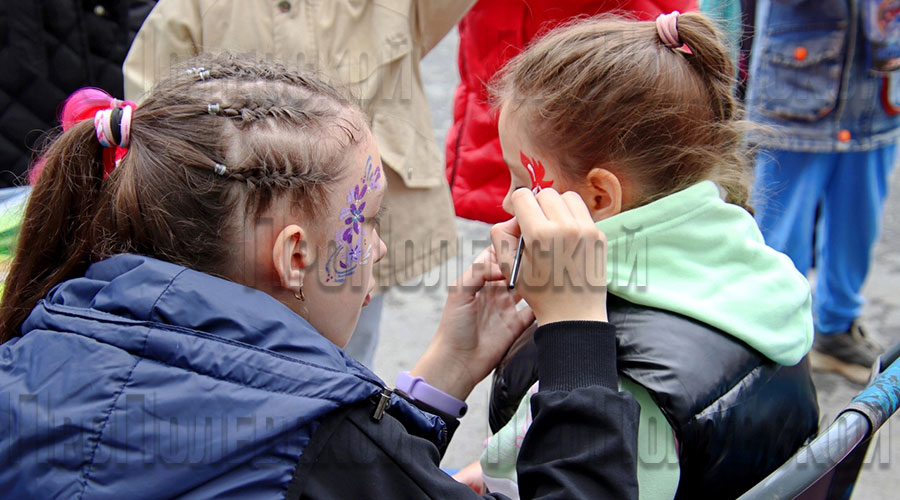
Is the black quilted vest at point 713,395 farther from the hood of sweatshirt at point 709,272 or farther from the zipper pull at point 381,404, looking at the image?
the zipper pull at point 381,404

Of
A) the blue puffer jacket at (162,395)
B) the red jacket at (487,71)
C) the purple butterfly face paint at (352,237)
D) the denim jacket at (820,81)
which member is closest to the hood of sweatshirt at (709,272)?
the purple butterfly face paint at (352,237)

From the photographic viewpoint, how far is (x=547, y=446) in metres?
1.05

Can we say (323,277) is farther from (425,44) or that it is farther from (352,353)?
(425,44)

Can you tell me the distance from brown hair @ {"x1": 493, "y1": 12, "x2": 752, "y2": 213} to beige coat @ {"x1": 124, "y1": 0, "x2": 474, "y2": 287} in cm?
64

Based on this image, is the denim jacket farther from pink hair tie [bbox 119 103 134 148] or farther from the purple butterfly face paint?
pink hair tie [bbox 119 103 134 148]

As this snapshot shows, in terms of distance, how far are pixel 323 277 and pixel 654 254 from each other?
50cm

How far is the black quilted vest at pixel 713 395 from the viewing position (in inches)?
43.7

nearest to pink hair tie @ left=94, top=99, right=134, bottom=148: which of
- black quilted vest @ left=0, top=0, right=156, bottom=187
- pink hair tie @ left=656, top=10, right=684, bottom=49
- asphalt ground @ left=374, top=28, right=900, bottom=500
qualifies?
pink hair tie @ left=656, top=10, right=684, bottom=49

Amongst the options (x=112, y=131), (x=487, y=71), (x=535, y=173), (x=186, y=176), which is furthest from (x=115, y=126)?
(x=487, y=71)

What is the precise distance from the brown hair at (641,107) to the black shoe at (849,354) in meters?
1.71

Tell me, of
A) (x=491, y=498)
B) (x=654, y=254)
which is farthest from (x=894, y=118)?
(x=491, y=498)

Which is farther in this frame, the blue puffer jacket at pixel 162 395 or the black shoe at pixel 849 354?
the black shoe at pixel 849 354

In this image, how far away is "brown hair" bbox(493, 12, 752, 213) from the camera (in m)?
1.32

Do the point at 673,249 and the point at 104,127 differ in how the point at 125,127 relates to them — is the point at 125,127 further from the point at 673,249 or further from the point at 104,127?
the point at 673,249
